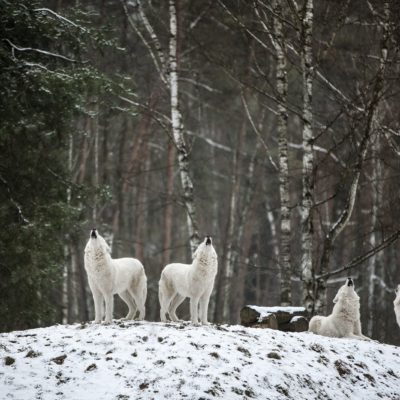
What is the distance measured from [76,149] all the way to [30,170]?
9878 mm

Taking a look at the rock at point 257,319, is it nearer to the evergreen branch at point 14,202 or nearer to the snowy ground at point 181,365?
the snowy ground at point 181,365

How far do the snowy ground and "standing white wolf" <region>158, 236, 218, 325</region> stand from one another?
0.57m

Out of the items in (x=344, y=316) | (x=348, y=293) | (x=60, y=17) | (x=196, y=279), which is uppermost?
(x=60, y=17)

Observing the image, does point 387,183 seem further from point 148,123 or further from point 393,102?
point 148,123

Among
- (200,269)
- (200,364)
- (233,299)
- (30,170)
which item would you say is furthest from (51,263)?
(233,299)

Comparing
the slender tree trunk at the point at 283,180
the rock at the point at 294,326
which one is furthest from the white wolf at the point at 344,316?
the slender tree trunk at the point at 283,180

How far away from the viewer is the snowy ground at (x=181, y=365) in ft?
27.4

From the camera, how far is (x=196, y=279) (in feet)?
35.4

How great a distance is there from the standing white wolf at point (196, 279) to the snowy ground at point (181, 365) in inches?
22.3

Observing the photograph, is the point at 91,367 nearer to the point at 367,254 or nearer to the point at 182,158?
the point at 367,254

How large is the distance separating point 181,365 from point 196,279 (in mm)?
2210

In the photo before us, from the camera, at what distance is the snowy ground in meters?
8.34

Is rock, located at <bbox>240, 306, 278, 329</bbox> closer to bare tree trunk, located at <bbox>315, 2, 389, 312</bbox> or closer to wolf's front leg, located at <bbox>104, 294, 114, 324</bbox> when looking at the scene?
bare tree trunk, located at <bbox>315, 2, 389, 312</bbox>

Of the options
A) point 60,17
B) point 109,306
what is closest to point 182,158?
point 60,17
